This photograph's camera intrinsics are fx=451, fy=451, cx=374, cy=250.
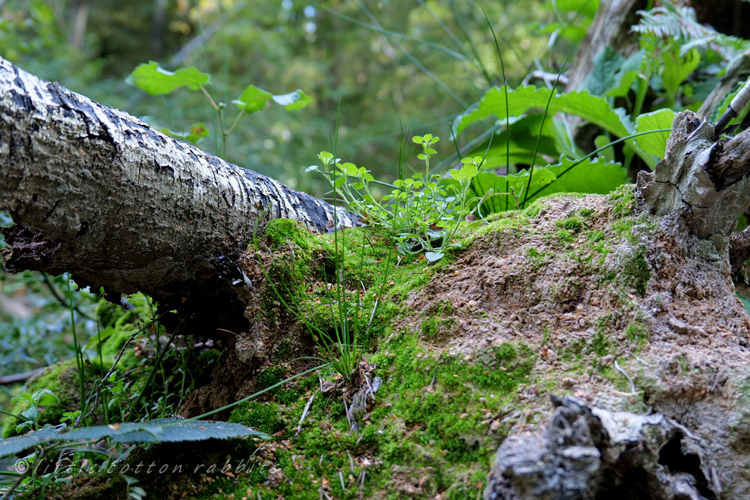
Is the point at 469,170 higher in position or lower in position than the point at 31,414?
higher

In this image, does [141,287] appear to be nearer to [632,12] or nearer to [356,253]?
[356,253]

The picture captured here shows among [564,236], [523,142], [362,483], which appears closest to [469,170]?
[564,236]

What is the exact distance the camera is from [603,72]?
2.24m

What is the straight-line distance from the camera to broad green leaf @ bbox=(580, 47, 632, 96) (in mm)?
2205

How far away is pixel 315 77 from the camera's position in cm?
749

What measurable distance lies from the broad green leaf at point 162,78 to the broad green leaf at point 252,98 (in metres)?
0.14

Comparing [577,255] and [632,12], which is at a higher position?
[632,12]

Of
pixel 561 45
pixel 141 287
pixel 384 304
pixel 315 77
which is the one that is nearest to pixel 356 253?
pixel 384 304

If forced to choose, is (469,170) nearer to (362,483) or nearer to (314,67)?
(362,483)

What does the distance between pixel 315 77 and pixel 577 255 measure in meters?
7.15

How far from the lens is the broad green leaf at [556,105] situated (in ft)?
5.61

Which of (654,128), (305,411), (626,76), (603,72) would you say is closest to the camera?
(305,411)

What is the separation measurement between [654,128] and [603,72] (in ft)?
2.85

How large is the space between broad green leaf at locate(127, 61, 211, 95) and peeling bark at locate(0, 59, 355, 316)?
0.59 m
